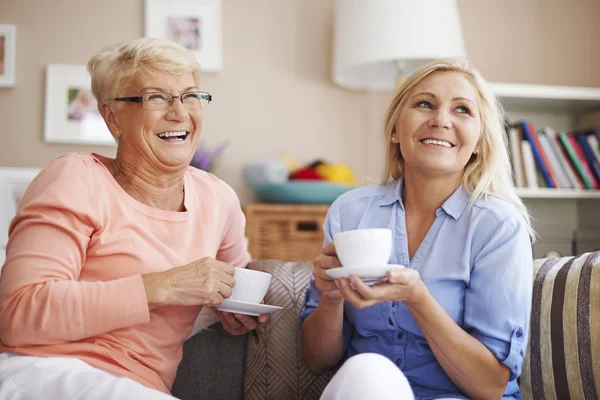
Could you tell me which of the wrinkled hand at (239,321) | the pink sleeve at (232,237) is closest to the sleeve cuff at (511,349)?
the wrinkled hand at (239,321)

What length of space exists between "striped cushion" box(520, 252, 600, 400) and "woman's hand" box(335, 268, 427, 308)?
1.38 ft

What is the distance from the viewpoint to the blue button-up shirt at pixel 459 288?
1.29 meters

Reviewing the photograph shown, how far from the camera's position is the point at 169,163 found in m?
1.48

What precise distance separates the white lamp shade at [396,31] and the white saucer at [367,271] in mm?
2173

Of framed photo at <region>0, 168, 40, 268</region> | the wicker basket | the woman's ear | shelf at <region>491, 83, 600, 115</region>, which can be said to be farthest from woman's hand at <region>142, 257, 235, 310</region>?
shelf at <region>491, 83, 600, 115</region>

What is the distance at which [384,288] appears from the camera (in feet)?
3.82

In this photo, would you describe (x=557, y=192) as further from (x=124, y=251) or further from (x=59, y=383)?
(x=59, y=383)

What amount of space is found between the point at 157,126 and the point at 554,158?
255 cm

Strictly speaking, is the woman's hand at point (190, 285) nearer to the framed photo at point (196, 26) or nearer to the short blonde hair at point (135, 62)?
the short blonde hair at point (135, 62)

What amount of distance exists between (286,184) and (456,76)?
1805 mm

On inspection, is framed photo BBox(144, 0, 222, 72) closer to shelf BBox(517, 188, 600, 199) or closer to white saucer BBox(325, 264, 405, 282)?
shelf BBox(517, 188, 600, 199)

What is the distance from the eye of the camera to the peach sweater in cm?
125

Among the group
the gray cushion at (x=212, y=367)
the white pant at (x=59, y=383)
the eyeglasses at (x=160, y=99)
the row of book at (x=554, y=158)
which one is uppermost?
the eyeglasses at (x=160, y=99)

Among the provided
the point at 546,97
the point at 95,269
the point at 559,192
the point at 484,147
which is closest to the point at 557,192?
the point at 559,192
